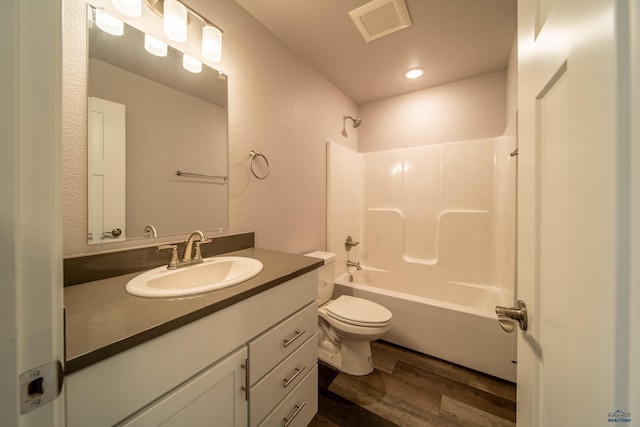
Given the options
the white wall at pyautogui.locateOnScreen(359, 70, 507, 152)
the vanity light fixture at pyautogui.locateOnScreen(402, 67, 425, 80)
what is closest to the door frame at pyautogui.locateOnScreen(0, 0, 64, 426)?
the vanity light fixture at pyautogui.locateOnScreen(402, 67, 425, 80)

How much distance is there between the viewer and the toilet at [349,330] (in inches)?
60.2

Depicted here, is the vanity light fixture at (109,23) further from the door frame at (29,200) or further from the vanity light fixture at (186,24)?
the door frame at (29,200)

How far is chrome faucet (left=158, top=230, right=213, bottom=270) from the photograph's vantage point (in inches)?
40.4

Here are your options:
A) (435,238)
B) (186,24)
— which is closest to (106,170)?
(186,24)

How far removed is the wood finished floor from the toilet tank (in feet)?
1.65

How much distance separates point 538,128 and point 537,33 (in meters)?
0.23

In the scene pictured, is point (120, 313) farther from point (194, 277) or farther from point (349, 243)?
point (349, 243)

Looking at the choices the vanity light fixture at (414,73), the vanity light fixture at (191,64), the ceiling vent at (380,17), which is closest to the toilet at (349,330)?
the vanity light fixture at (191,64)

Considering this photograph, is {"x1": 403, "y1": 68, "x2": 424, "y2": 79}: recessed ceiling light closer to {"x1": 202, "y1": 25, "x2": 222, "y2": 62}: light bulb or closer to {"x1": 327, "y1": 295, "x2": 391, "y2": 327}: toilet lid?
{"x1": 202, "y1": 25, "x2": 222, "y2": 62}: light bulb

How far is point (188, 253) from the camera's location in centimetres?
109

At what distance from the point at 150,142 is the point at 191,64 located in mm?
484

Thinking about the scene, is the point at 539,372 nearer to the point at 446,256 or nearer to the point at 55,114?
the point at 55,114

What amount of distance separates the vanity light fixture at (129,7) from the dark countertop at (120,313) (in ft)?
3.65

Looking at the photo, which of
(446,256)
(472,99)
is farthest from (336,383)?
(472,99)
